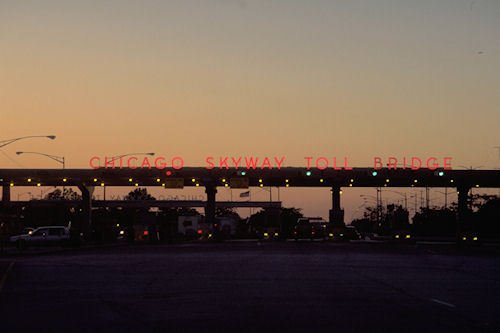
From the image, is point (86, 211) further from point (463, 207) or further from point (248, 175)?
point (463, 207)

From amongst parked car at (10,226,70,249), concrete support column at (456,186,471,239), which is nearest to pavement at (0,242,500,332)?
parked car at (10,226,70,249)

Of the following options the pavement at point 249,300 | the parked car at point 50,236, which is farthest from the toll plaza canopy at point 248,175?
the pavement at point 249,300

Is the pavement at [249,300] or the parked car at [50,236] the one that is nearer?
the pavement at [249,300]

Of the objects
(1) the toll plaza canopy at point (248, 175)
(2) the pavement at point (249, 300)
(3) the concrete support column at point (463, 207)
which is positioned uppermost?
(1) the toll plaza canopy at point (248, 175)

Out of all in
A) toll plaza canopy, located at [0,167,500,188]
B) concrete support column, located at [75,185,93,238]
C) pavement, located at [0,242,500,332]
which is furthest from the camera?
concrete support column, located at [75,185,93,238]

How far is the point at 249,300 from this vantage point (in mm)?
19281

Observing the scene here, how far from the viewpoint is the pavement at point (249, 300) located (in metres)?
14.7

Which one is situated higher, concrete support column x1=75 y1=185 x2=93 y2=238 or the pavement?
concrete support column x1=75 y1=185 x2=93 y2=238

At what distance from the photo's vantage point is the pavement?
1471cm

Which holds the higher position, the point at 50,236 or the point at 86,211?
the point at 86,211

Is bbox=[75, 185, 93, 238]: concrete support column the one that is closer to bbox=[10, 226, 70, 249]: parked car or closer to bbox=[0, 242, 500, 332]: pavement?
bbox=[10, 226, 70, 249]: parked car

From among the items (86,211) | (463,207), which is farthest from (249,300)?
(463,207)

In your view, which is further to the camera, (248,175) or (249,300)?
(248,175)

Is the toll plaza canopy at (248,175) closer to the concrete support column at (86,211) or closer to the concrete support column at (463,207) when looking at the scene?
the concrete support column at (463,207)
